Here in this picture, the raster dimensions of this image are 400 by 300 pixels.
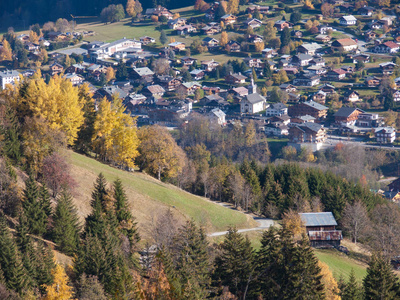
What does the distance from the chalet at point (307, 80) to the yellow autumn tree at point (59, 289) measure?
113786mm

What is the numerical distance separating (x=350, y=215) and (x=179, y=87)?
8425cm

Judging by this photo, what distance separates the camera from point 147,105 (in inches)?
5236

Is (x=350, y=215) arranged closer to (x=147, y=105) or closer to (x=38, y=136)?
(x=38, y=136)

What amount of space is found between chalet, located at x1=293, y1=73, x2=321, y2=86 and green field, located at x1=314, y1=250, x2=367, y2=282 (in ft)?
296

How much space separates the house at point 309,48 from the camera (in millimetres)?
154625

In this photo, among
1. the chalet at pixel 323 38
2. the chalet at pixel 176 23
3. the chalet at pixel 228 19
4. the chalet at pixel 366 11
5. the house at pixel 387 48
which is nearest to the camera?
the house at pixel 387 48

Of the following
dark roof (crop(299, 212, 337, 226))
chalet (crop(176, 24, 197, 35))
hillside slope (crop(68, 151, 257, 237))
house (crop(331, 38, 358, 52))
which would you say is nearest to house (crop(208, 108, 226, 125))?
house (crop(331, 38, 358, 52))

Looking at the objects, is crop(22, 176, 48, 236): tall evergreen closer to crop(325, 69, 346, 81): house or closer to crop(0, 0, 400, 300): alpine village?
crop(0, 0, 400, 300): alpine village

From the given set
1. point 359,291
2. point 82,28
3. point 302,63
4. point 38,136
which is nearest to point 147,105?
point 302,63

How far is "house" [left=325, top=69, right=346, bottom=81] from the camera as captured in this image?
5497 inches

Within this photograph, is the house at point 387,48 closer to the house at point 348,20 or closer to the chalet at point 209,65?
the house at point 348,20

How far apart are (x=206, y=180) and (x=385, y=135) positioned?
2327 inches

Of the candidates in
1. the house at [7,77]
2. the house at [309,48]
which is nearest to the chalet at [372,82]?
the house at [309,48]

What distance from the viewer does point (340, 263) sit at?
5209cm
